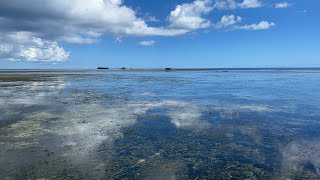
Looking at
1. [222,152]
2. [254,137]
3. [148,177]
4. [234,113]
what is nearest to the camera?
[148,177]

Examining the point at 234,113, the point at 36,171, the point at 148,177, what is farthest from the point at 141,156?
the point at 234,113

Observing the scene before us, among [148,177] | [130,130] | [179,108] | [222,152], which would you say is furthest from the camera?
[179,108]

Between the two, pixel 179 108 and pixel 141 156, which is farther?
pixel 179 108

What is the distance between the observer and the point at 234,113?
65.4 ft

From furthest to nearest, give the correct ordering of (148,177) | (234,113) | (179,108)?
(179,108) → (234,113) → (148,177)

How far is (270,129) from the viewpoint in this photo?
15.3 metres

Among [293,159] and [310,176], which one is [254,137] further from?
[310,176]

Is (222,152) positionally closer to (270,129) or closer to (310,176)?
(310,176)

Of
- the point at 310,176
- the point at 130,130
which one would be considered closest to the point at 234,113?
the point at 130,130

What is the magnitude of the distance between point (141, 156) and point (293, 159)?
516cm

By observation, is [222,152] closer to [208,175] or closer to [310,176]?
[208,175]

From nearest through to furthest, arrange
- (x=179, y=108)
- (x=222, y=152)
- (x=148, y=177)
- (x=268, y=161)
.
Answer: (x=148, y=177) → (x=268, y=161) → (x=222, y=152) → (x=179, y=108)

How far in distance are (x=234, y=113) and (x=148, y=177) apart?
39.4 feet

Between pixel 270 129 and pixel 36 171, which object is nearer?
pixel 36 171
